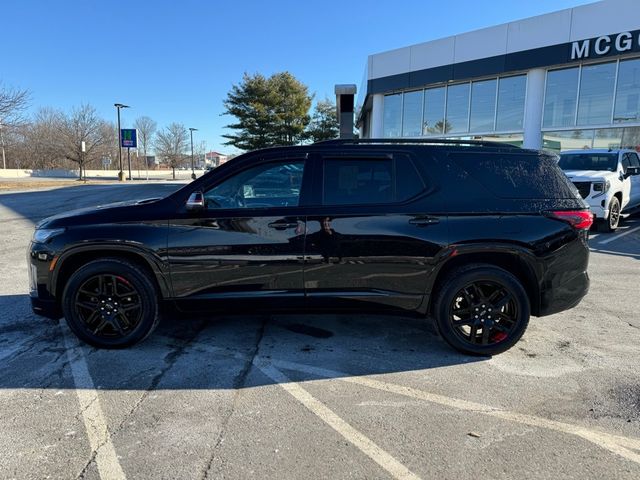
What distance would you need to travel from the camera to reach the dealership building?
14266 millimetres

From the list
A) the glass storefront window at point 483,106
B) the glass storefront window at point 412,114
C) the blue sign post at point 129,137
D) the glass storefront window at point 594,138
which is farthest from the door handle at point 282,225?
the blue sign post at point 129,137

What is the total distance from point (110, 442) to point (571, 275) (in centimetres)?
378

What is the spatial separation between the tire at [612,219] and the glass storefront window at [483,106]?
26.4 ft

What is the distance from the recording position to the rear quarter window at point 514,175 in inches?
149

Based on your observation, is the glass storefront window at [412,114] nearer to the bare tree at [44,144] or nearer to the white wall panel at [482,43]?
the white wall panel at [482,43]

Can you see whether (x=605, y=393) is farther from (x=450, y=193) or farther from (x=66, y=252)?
(x=66, y=252)

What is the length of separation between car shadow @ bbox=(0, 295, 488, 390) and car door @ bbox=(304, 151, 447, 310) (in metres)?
0.49

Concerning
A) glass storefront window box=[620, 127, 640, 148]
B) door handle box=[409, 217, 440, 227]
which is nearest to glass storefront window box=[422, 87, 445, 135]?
glass storefront window box=[620, 127, 640, 148]

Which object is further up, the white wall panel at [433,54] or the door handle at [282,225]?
the white wall panel at [433,54]

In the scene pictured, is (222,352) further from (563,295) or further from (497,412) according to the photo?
(563,295)

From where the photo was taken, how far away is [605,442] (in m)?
2.65

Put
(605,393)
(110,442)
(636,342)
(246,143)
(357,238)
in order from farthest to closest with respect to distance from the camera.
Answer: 1. (246,143)
2. (636,342)
3. (357,238)
4. (605,393)
5. (110,442)

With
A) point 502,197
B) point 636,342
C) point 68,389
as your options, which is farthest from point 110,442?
point 636,342

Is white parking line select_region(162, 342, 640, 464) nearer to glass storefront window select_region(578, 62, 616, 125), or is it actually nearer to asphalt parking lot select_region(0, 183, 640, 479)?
asphalt parking lot select_region(0, 183, 640, 479)
